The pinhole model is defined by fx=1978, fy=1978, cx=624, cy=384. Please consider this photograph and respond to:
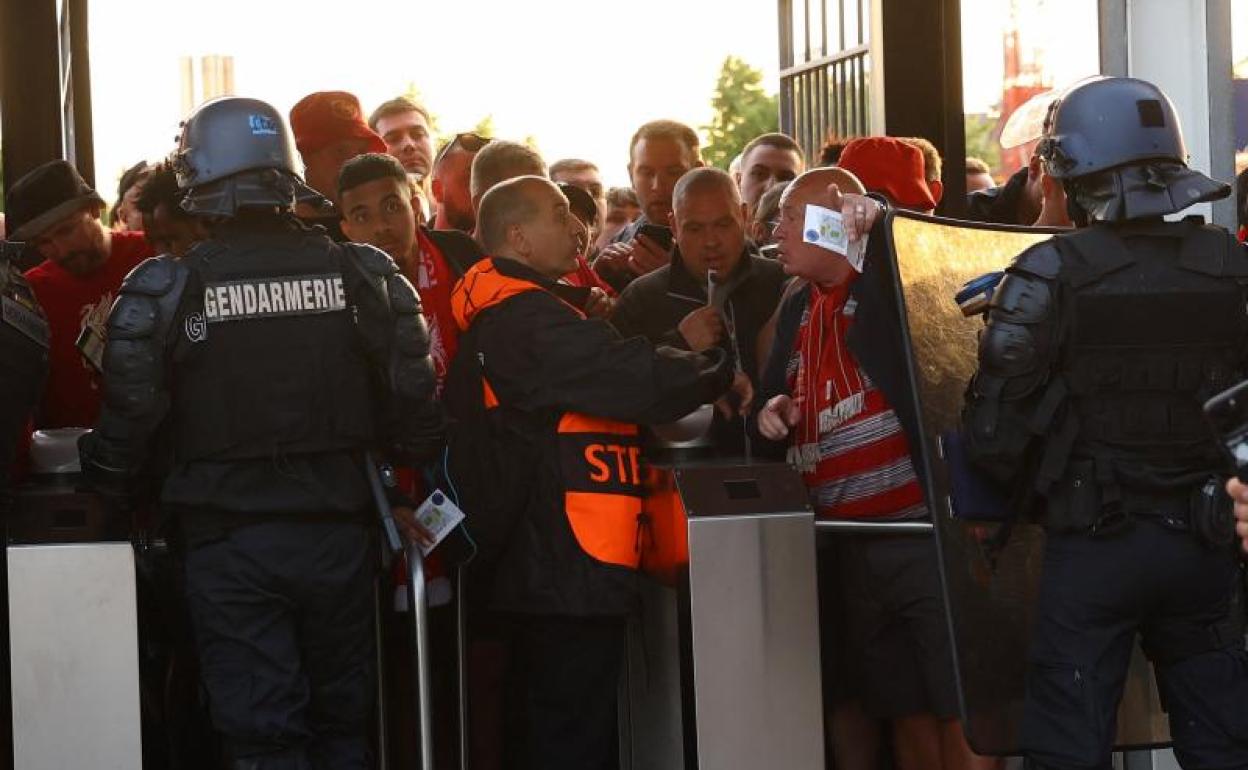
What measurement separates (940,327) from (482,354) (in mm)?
1170

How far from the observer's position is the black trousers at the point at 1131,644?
14.0 feet

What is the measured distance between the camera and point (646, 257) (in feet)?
22.0

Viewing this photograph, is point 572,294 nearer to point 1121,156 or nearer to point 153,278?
point 153,278

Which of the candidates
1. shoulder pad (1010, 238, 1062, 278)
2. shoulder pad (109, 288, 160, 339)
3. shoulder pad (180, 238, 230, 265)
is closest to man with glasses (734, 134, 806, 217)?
shoulder pad (180, 238, 230, 265)

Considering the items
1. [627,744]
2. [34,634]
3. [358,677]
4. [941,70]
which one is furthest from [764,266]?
[34,634]

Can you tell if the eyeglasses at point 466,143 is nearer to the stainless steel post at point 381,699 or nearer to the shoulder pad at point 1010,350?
the stainless steel post at point 381,699

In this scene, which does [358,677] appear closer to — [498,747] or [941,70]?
[498,747]

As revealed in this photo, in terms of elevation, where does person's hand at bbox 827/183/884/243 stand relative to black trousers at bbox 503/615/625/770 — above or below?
above

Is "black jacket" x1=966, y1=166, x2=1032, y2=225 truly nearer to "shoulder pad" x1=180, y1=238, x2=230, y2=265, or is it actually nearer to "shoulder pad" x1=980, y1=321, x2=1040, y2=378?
"shoulder pad" x1=980, y1=321, x2=1040, y2=378

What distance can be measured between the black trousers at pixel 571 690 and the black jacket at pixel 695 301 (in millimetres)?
1151

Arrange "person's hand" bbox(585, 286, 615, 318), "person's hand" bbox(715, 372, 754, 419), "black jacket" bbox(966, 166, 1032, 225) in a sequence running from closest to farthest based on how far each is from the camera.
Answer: "person's hand" bbox(715, 372, 754, 419)
"person's hand" bbox(585, 286, 615, 318)
"black jacket" bbox(966, 166, 1032, 225)

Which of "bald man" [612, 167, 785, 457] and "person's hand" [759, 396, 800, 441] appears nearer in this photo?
"person's hand" [759, 396, 800, 441]

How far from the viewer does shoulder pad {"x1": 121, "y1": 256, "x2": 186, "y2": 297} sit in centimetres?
463

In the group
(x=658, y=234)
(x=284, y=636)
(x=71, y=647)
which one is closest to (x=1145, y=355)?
(x=284, y=636)
